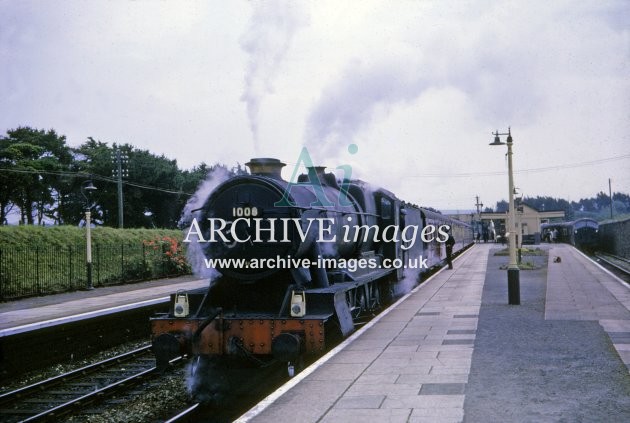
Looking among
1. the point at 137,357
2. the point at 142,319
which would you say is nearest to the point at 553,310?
the point at 137,357

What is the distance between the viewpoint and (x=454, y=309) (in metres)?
12.5

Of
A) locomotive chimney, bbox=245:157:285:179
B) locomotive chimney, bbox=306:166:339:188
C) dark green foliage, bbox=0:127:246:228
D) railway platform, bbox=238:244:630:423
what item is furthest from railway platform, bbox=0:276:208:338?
dark green foliage, bbox=0:127:246:228

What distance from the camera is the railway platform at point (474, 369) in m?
5.46

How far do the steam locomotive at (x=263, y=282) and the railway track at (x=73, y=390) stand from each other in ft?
4.44

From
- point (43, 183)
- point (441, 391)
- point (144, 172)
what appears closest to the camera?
point (441, 391)

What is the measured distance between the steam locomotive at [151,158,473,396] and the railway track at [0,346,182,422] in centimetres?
135

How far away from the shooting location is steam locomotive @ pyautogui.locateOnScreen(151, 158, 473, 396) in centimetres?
762

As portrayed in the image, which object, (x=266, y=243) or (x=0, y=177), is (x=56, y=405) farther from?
(x=0, y=177)

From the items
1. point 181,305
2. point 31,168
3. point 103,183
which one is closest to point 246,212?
point 181,305

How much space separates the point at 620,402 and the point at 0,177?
37.0m

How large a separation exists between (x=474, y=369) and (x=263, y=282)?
122 inches

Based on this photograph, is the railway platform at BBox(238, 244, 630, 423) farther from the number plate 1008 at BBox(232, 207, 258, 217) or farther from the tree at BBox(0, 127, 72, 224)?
the tree at BBox(0, 127, 72, 224)

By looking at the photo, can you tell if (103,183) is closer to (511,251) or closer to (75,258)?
(75,258)

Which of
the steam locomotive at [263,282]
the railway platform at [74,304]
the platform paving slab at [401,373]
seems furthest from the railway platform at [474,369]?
the railway platform at [74,304]
